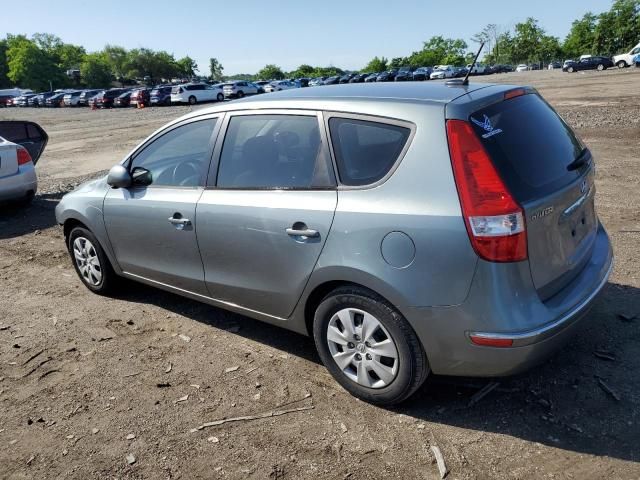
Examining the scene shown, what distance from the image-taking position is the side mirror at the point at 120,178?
4.37 m

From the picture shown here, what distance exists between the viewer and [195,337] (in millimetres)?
4285

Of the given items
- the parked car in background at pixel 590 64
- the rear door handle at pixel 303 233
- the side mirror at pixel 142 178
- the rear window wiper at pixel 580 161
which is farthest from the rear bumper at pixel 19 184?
the parked car in background at pixel 590 64

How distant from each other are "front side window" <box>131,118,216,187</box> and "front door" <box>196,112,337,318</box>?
21 centimetres

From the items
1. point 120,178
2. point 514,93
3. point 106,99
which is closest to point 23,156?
point 120,178

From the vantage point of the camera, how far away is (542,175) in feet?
9.63

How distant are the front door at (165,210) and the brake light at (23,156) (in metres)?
5.01

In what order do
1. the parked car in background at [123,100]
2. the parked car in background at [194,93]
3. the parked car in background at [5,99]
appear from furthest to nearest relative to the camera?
1. the parked car in background at [5,99]
2. the parked car in background at [123,100]
3. the parked car in background at [194,93]

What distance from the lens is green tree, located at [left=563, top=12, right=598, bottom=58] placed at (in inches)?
3775

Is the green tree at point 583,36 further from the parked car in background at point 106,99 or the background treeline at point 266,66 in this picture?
the parked car in background at point 106,99

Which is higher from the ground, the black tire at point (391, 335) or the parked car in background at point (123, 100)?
the black tire at point (391, 335)

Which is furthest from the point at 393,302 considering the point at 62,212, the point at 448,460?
the point at 62,212

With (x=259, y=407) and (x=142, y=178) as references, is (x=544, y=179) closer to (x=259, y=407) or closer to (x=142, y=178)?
(x=259, y=407)

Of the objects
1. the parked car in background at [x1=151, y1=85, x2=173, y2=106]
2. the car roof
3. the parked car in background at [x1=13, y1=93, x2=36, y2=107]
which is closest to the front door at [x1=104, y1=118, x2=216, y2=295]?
the car roof

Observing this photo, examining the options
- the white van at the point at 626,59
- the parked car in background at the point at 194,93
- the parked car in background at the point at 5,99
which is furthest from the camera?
the parked car in background at the point at 5,99
